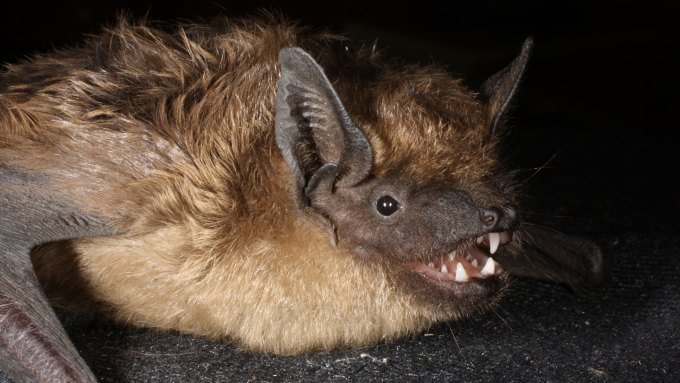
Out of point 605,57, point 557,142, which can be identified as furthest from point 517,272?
point 605,57

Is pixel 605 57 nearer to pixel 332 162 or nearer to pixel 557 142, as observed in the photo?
pixel 557 142

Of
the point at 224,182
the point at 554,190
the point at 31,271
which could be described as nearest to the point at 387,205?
the point at 224,182

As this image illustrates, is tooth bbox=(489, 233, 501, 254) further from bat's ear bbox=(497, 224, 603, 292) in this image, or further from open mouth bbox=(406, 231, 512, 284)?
bat's ear bbox=(497, 224, 603, 292)

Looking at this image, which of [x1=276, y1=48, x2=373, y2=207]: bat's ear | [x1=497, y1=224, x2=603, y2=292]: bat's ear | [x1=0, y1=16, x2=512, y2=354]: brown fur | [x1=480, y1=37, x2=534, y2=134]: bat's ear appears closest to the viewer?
[x1=276, y1=48, x2=373, y2=207]: bat's ear

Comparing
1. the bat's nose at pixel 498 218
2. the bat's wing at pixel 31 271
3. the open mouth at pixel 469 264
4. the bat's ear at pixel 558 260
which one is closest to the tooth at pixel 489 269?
the open mouth at pixel 469 264

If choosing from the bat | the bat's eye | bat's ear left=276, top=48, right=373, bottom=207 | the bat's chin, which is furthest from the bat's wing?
the bat's chin

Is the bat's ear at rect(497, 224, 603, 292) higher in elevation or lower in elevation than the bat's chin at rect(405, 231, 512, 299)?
higher

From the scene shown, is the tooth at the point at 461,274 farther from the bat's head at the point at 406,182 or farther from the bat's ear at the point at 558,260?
the bat's ear at the point at 558,260

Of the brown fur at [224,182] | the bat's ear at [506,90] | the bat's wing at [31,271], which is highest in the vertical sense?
the bat's ear at [506,90]
